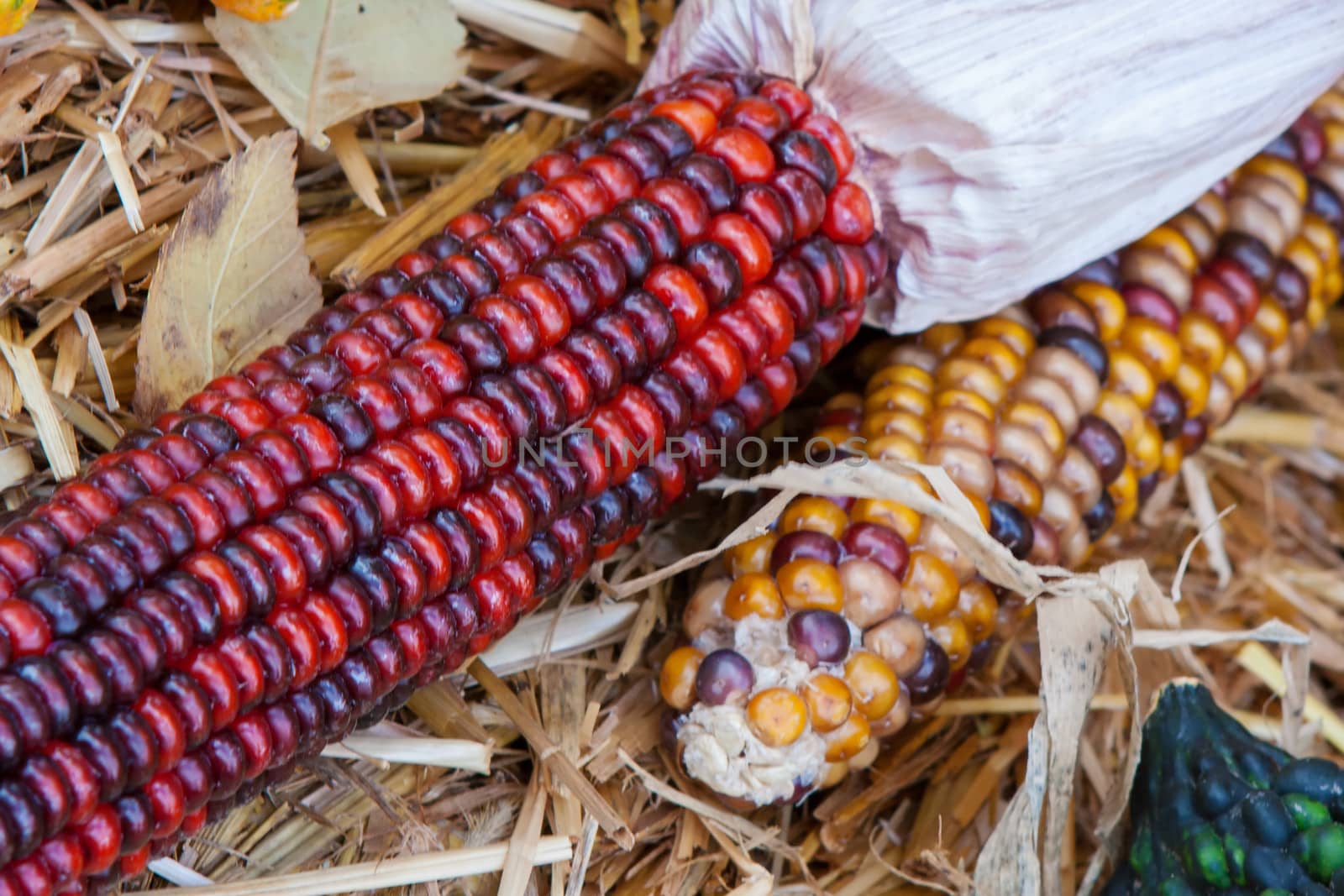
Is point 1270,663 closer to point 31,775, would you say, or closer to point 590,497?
point 590,497

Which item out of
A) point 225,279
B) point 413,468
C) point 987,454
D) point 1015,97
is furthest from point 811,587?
point 225,279

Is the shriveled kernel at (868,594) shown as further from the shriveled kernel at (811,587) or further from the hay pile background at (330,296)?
the hay pile background at (330,296)

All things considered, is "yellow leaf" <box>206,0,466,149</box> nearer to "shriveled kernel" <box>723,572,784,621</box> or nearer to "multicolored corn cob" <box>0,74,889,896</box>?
"multicolored corn cob" <box>0,74,889,896</box>

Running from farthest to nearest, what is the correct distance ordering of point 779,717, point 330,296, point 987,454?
point 330,296 → point 987,454 → point 779,717

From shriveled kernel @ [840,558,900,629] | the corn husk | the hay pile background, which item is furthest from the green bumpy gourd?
the corn husk

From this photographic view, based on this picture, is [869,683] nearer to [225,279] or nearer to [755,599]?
[755,599]

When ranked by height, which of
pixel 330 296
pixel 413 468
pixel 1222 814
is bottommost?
pixel 1222 814

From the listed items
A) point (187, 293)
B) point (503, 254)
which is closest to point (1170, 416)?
point (503, 254)

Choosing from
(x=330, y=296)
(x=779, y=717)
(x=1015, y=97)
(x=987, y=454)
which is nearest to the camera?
(x=779, y=717)
